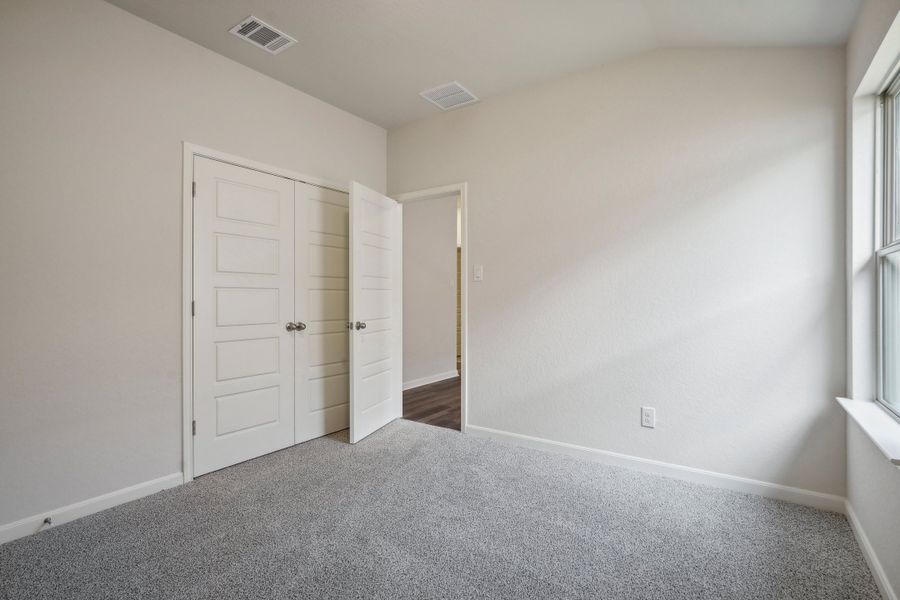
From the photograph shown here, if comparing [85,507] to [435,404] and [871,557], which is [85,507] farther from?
[871,557]

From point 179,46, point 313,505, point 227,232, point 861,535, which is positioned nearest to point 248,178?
point 227,232

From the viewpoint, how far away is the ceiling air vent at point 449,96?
9.92ft

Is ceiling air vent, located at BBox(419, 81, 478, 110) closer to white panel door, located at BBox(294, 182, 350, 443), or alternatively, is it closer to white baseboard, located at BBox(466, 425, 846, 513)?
white panel door, located at BBox(294, 182, 350, 443)

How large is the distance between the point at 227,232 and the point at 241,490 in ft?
5.18

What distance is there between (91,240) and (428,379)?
12.6 ft

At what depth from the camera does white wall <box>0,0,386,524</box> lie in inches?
74.7

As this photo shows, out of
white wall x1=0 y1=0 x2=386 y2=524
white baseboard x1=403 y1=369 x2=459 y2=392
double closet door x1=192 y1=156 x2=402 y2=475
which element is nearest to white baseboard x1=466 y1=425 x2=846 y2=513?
double closet door x1=192 y1=156 x2=402 y2=475

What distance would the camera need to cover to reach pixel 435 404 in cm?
426

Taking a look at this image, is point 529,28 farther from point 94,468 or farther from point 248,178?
point 94,468

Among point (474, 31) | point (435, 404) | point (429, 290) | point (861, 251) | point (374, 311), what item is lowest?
point (435, 404)

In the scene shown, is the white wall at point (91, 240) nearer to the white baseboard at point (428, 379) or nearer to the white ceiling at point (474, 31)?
the white ceiling at point (474, 31)

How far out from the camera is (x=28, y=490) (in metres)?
1.93

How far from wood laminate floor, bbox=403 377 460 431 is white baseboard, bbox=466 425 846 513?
0.68 metres

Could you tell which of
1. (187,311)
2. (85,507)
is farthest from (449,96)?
(85,507)
